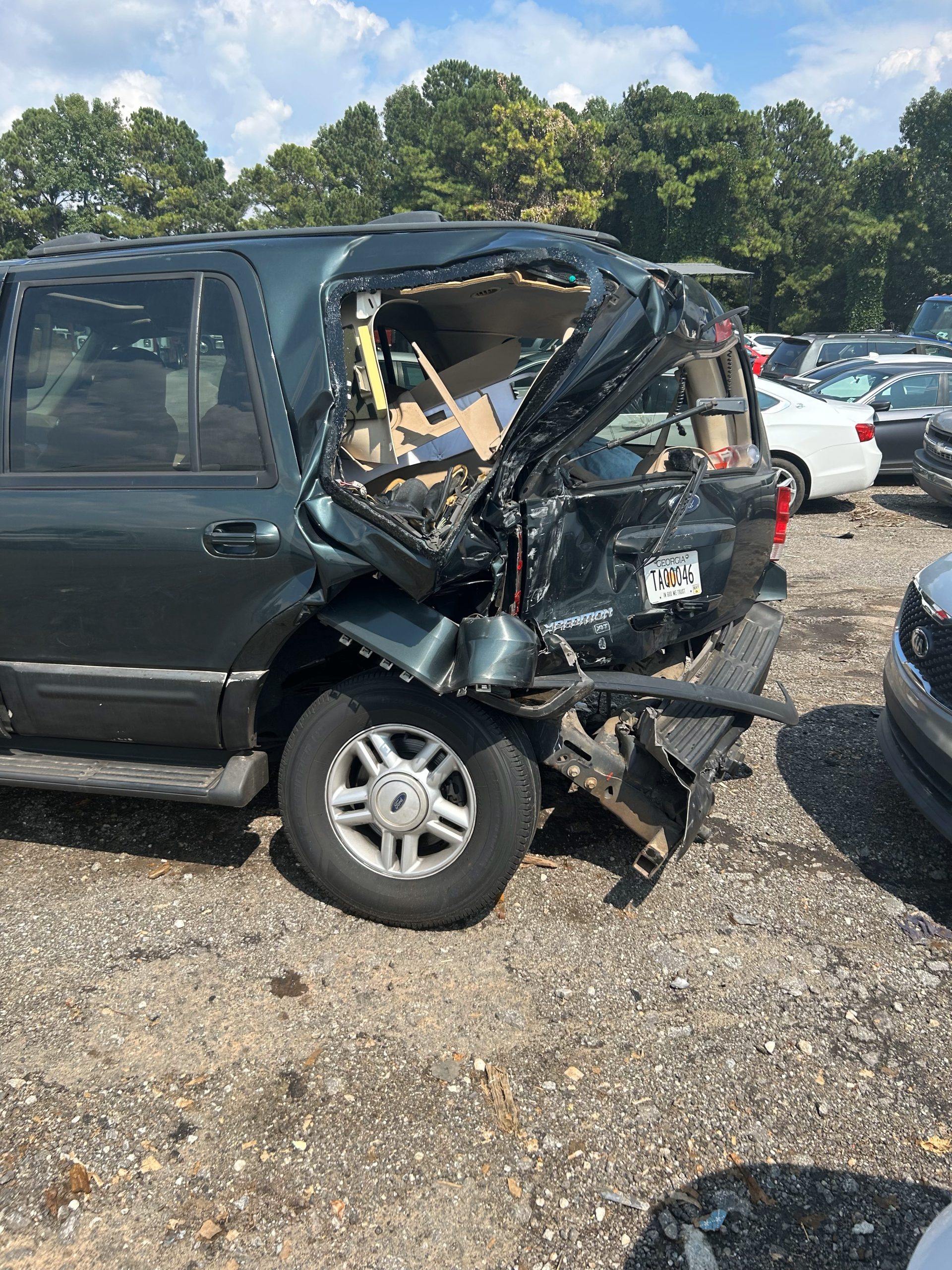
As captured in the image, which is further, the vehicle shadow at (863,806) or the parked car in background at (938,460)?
the parked car in background at (938,460)

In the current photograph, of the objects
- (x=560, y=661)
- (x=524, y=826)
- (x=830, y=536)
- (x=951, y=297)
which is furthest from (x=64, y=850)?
(x=951, y=297)

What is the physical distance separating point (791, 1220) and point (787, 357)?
14730 millimetres

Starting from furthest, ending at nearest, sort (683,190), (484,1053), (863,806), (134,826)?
1. (683,190)
2. (863,806)
3. (134,826)
4. (484,1053)

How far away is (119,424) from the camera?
300 centimetres

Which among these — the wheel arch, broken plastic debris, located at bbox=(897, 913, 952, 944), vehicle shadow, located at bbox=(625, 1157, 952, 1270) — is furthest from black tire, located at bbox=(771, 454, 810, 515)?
vehicle shadow, located at bbox=(625, 1157, 952, 1270)

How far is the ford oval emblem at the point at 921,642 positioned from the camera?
11.0ft

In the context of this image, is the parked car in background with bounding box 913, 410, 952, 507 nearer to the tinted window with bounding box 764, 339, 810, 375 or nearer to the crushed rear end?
the tinted window with bounding box 764, 339, 810, 375

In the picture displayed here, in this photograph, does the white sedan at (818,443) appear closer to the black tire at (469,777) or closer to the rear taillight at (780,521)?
the rear taillight at (780,521)

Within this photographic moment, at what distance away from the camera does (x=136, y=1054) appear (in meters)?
2.50

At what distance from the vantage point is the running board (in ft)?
9.75

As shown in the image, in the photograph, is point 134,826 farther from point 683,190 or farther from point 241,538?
point 683,190

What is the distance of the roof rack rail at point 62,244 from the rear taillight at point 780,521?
2931mm

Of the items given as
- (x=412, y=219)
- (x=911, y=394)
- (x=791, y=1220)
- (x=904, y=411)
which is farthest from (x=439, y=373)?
(x=911, y=394)

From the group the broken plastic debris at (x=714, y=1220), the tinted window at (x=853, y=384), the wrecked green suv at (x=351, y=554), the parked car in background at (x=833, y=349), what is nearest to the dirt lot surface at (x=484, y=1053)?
the broken plastic debris at (x=714, y=1220)
